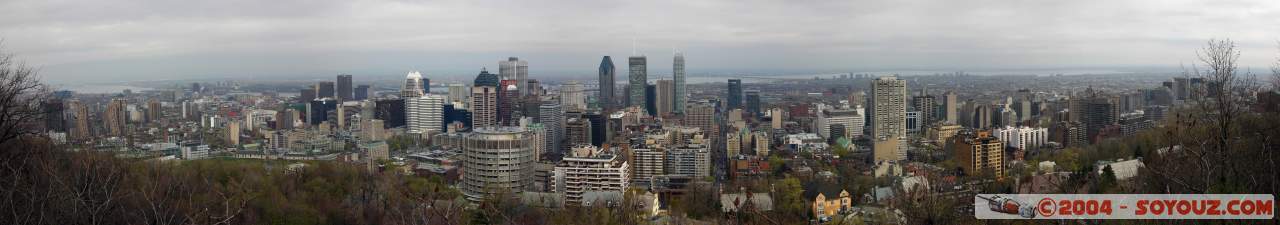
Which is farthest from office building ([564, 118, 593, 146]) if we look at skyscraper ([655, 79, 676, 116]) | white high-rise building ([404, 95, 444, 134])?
skyscraper ([655, 79, 676, 116])

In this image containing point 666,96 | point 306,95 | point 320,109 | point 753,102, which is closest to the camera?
point 306,95

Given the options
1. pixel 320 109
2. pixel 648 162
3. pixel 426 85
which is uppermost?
pixel 426 85

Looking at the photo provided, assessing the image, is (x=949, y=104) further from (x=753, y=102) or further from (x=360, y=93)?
(x=360, y=93)

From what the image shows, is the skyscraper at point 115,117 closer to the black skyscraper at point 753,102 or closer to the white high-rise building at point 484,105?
the white high-rise building at point 484,105

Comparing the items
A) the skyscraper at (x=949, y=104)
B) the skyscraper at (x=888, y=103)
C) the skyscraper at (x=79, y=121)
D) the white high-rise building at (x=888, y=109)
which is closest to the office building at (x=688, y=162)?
the white high-rise building at (x=888, y=109)

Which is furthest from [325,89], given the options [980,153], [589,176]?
[980,153]

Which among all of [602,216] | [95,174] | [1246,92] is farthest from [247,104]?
[1246,92]

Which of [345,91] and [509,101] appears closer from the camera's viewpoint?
[345,91]
